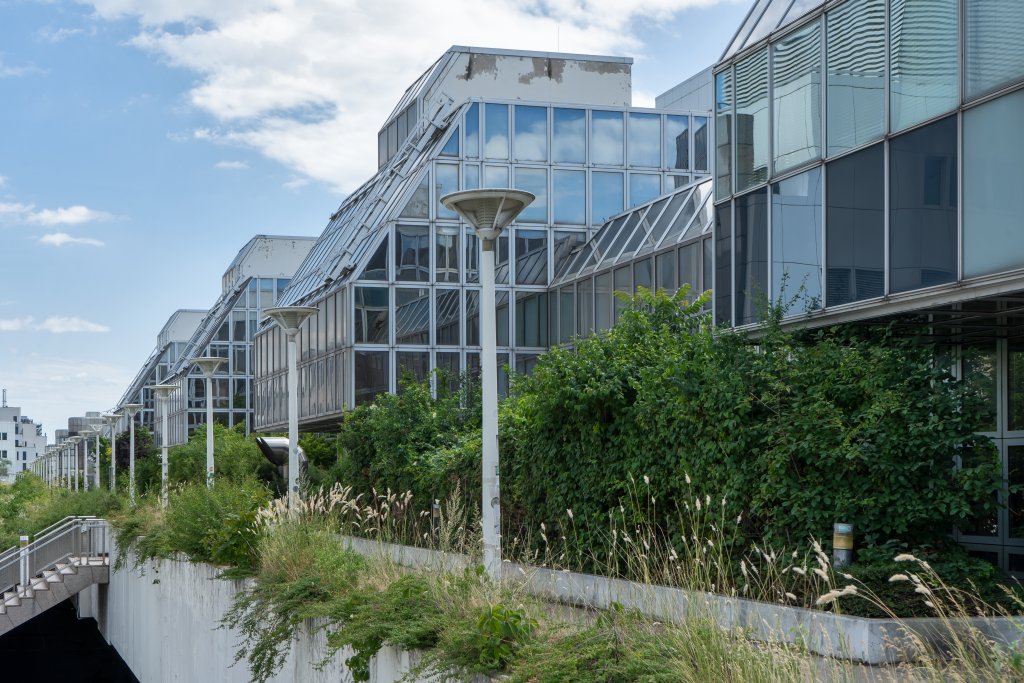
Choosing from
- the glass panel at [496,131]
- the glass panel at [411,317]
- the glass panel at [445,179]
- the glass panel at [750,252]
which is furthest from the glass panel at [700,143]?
the glass panel at [750,252]

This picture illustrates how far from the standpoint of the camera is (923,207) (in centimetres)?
1298

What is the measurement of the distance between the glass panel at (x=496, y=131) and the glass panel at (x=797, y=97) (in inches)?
863

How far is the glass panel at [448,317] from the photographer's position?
36562mm

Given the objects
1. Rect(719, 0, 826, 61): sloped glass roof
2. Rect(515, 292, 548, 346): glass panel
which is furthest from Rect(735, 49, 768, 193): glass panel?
Rect(515, 292, 548, 346): glass panel

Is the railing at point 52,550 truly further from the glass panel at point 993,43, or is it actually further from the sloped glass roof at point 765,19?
the glass panel at point 993,43

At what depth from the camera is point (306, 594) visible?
12430 millimetres

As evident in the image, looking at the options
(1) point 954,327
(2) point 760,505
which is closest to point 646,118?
(1) point 954,327

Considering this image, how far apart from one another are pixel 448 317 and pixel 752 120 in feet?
68.3

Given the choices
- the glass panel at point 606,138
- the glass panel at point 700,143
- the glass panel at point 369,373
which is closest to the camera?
the glass panel at point 369,373

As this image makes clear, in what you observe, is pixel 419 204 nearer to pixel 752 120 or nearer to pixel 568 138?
pixel 568 138

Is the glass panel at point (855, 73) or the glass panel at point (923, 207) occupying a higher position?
the glass panel at point (855, 73)

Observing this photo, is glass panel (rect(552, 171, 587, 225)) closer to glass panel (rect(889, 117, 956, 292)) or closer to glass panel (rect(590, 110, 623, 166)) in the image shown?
glass panel (rect(590, 110, 623, 166))

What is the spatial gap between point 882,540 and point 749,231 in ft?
19.3

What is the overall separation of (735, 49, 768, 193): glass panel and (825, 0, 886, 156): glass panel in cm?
145
